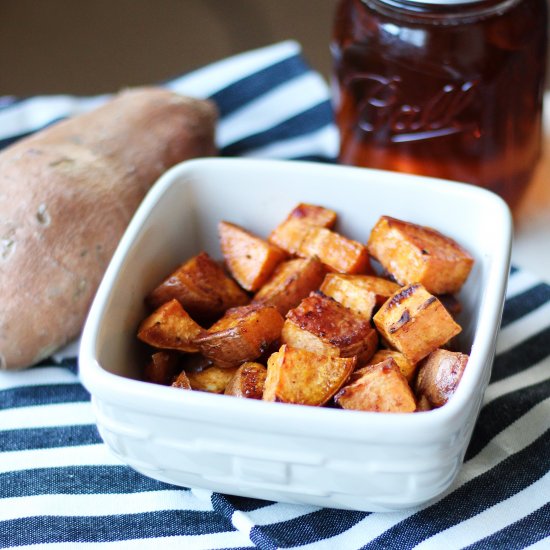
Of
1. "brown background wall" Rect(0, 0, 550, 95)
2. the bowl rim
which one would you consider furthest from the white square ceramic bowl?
"brown background wall" Rect(0, 0, 550, 95)

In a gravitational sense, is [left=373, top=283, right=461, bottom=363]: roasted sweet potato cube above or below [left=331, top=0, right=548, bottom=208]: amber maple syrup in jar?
below

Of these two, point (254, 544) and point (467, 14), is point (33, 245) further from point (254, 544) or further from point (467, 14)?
point (467, 14)

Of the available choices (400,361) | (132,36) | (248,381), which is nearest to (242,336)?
(248,381)

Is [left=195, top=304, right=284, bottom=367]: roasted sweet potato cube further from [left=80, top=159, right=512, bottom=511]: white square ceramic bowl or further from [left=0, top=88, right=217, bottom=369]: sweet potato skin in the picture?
[left=0, top=88, right=217, bottom=369]: sweet potato skin

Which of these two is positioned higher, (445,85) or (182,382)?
(445,85)

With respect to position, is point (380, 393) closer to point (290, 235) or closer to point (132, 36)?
point (290, 235)
